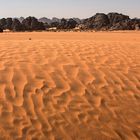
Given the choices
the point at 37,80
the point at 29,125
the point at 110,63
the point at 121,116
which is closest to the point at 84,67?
the point at 110,63

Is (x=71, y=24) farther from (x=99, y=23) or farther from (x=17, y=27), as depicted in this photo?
(x=17, y=27)

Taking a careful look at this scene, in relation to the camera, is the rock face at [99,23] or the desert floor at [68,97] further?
the rock face at [99,23]

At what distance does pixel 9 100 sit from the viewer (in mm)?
6434

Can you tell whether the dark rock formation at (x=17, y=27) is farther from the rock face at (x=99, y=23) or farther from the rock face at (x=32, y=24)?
the rock face at (x=99, y=23)

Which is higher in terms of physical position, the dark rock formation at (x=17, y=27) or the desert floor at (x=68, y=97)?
the desert floor at (x=68, y=97)

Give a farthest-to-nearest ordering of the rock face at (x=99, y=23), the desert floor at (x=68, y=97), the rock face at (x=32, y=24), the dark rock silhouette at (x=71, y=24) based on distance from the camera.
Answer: the rock face at (x=99, y=23) < the rock face at (x=32, y=24) < the dark rock silhouette at (x=71, y=24) < the desert floor at (x=68, y=97)

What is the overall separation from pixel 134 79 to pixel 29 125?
10.1ft

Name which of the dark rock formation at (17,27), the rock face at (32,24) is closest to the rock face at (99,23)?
the rock face at (32,24)

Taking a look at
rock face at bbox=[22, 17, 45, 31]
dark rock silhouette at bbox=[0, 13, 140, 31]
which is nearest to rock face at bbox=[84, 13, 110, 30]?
dark rock silhouette at bbox=[0, 13, 140, 31]

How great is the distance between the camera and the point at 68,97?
670 cm

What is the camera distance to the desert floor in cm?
583

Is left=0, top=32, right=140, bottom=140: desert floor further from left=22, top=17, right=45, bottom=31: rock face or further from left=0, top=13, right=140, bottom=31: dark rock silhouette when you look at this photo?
left=22, top=17, right=45, bottom=31: rock face

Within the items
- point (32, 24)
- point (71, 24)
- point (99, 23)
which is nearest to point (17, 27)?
point (32, 24)

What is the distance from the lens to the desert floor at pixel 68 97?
5828 millimetres
